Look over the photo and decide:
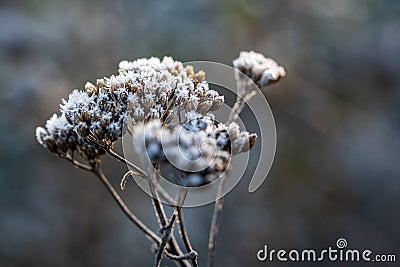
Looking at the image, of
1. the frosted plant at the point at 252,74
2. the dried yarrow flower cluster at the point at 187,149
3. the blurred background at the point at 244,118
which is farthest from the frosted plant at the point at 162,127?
the blurred background at the point at 244,118

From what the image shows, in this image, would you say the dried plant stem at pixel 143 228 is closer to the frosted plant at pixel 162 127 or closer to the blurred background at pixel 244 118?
the frosted plant at pixel 162 127

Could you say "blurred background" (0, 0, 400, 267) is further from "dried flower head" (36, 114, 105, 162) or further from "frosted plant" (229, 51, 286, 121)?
"dried flower head" (36, 114, 105, 162)

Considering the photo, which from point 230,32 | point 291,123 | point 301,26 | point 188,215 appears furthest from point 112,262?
point 301,26

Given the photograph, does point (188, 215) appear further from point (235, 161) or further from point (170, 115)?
point (170, 115)

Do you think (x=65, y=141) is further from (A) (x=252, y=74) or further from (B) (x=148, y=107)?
(A) (x=252, y=74)

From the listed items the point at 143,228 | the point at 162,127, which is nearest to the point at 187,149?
the point at 162,127

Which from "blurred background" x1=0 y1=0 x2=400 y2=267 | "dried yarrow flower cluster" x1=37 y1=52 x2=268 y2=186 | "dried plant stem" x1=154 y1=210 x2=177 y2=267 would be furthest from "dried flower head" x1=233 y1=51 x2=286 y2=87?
"blurred background" x1=0 y1=0 x2=400 y2=267

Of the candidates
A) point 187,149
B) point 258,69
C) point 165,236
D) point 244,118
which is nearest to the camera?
point 187,149
